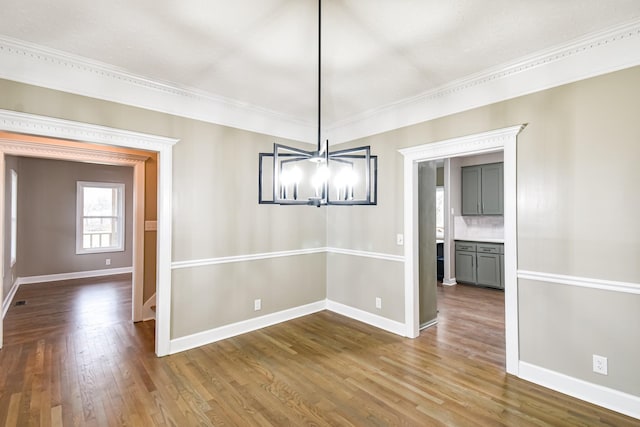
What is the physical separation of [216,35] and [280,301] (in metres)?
3.16

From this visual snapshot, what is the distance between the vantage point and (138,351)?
10.8 ft

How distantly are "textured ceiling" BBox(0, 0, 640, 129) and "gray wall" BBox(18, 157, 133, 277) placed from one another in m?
5.43

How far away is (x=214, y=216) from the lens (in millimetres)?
3537

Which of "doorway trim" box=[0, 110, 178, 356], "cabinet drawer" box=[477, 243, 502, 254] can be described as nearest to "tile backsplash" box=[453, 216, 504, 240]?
"cabinet drawer" box=[477, 243, 502, 254]

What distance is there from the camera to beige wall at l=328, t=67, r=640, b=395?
223cm

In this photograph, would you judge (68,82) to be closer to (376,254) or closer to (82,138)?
(82,138)

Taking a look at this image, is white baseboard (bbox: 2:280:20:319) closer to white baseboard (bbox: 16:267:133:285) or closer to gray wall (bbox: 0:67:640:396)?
white baseboard (bbox: 16:267:133:285)

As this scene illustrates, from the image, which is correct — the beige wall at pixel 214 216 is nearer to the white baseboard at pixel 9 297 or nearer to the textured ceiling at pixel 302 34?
the textured ceiling at pixel 302 34

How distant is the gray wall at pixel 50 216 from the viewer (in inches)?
247

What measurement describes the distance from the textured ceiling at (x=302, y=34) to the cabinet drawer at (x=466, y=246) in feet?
13.2

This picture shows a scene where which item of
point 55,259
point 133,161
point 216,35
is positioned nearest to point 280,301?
point 133,161

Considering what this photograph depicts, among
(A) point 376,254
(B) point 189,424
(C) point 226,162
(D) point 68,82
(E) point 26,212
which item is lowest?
(B) point 189,424

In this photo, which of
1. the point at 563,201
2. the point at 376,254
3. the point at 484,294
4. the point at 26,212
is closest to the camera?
the point at 563,201

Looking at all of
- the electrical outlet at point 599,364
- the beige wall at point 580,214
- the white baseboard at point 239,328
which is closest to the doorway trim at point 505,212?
the beige wall at point 580,214
